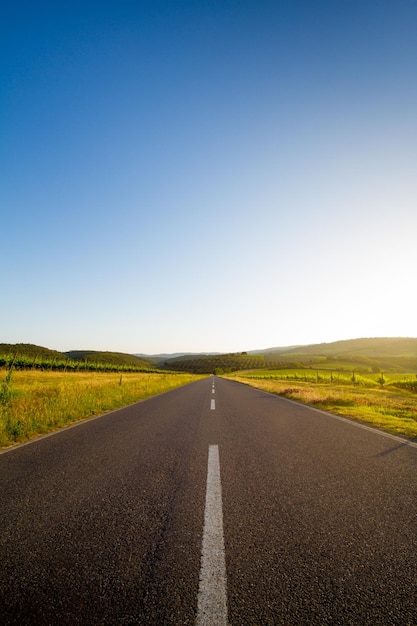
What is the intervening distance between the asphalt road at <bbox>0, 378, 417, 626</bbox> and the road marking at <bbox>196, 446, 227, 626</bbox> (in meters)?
0.04

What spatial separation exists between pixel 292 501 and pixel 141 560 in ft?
6.50

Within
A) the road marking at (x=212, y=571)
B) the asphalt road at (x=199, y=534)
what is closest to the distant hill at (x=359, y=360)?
the asphalt road at (x=199, y=534)

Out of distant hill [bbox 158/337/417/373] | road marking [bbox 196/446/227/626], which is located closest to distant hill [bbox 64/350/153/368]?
distant hill [bbox 158/337/417/373]

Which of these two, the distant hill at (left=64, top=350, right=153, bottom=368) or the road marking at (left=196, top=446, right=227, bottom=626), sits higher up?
the distant hill at (left=64, top=350, right=153, bottom=368)

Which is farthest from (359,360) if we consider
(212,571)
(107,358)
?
(212,571)

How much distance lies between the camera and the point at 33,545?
2.73 m

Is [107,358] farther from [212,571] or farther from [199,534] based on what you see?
[212,571]

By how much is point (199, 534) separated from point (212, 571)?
1.97 feet

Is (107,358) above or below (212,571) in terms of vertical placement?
above

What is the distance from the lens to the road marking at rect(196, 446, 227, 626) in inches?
74.4

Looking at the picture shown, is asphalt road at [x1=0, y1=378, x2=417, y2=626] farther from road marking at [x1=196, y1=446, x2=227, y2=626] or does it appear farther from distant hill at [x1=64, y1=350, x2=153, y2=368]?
distant hill at [x1=64, y1=350, x2=153, y2=368]

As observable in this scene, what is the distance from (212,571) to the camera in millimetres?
2312

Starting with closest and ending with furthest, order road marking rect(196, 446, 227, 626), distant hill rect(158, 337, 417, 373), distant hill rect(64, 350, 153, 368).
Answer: road marking rect(196, 446, 227, 626)
distant hill rect(158, 337, 417, 373)
distant hill rect(64, 350, 153, 368)

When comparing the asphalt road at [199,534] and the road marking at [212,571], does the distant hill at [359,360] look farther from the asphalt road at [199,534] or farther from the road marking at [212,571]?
the road marking at [212,571]
